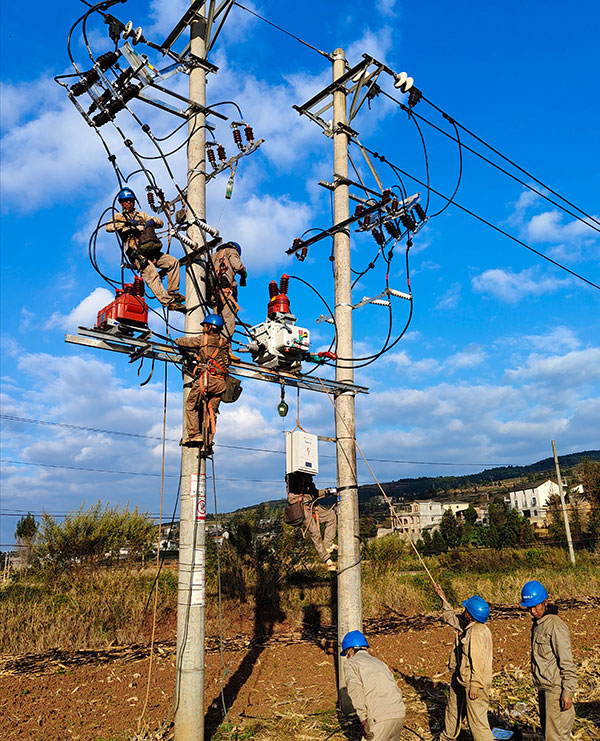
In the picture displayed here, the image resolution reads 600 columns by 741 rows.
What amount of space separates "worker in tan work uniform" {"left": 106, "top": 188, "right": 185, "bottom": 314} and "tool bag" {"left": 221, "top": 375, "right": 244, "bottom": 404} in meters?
1.24

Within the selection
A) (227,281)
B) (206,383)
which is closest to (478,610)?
(206,383)

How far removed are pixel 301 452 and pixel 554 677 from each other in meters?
4.23

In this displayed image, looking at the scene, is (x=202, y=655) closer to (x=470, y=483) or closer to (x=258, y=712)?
(x=258, y=712)

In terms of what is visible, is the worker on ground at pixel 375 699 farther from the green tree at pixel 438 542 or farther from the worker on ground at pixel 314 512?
the green tree at pixel 438 542

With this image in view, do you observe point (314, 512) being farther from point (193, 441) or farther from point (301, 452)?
point (193, 441)

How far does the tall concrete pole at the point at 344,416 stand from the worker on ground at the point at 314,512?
0.30 metres

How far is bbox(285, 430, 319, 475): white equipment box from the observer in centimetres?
886

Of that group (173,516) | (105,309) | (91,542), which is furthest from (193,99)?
(91,542)

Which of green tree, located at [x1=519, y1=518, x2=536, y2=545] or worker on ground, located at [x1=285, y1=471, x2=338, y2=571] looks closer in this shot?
worker on ground, located at [x1=285, y1=471, x2=338, y2=571]

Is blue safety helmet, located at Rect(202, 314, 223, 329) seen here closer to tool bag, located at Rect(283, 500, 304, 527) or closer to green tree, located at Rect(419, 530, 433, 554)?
tool bag, located at Rect(283, 500, 304, 527)

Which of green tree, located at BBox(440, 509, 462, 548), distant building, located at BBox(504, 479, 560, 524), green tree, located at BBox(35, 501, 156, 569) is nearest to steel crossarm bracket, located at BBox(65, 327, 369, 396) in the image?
green tree, located at BBox(35, 501, 156, 569)

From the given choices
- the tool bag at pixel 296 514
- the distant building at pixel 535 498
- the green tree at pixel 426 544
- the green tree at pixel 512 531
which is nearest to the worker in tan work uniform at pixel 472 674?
the tool bag at pixel 296 514

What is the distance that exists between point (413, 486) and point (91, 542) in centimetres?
14864

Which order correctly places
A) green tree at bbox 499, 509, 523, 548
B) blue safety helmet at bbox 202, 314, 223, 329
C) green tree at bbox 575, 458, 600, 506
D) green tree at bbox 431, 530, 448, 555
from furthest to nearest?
green tree at bbox 575, 458, 600, 506
green tree at bbox 431, 530, 448, 555
green tree at bbox 499, 509, 523, 548
blue safety helmet at bbox 202, 314, 223, 329
